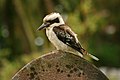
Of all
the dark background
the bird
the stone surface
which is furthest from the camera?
A: the dark background

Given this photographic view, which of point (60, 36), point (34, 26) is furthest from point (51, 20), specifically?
point (34, 26)

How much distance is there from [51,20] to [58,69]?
98 centimetres

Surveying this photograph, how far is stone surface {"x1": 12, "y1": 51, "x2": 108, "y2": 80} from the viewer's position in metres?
4.30

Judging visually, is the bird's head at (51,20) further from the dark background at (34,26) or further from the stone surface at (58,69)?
the dark background at (34,26)

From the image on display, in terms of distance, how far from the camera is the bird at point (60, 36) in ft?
16.8

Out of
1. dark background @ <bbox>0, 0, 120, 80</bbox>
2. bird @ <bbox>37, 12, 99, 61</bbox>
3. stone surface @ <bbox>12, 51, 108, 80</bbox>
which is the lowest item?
stone surface @ <bbox>12, 51, 108, 80</bbox>

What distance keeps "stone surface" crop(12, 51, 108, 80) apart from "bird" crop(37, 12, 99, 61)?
72 cm

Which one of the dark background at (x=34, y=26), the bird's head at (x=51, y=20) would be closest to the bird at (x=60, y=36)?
the bird's head at (x=51, y=20)

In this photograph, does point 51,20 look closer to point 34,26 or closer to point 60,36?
point 60,36

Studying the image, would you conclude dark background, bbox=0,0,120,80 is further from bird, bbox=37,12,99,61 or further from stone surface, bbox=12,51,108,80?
stone surface, bbox=12,51,108,80

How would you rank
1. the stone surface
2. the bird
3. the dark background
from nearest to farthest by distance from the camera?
the stone surface < the bird < the dark background

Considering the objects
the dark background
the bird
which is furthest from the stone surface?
the dark background

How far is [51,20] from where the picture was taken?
5230mm

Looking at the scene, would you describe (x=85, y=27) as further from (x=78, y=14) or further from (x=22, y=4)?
(x=22, y=4)
